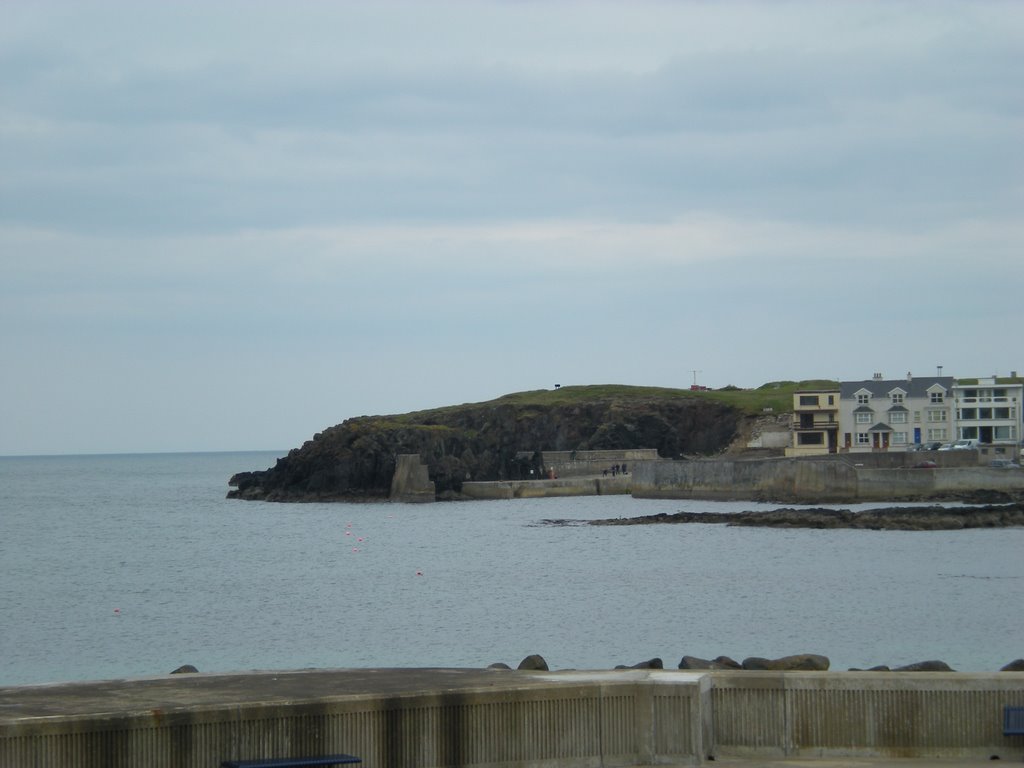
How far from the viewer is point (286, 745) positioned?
12.0m

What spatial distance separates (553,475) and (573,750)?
343ft

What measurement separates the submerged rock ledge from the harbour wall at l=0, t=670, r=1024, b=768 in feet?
188

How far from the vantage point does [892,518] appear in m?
70.2

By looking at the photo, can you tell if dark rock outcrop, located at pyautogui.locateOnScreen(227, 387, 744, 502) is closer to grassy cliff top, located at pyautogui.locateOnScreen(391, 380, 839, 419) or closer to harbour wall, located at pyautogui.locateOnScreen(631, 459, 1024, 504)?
grassy cliff top, located at pyautogui.locateOnScreen(391, 380, 839, 419)

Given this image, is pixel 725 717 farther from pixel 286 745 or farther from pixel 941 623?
pixel 941 623

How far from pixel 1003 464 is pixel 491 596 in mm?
53317

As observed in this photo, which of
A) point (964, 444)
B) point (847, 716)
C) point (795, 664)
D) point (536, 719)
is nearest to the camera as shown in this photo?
point (536, 719)

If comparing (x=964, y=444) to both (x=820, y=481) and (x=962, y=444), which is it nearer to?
(x=962, y=444)

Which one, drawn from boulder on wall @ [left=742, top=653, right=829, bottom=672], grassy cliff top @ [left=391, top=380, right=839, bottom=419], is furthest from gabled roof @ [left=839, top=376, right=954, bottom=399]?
boulder on wall @ [left=742, top=653, right=829, bottom=672]

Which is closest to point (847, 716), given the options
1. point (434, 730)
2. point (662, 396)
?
point (434, 730)

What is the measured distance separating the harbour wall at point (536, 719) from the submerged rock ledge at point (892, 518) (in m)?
57.4

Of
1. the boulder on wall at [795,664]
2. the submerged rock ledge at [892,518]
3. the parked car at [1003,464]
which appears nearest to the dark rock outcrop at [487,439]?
the submerged rock ledge at [892,518]

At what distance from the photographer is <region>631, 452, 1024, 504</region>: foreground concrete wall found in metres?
83.9

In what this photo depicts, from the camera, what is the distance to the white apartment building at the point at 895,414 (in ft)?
363
